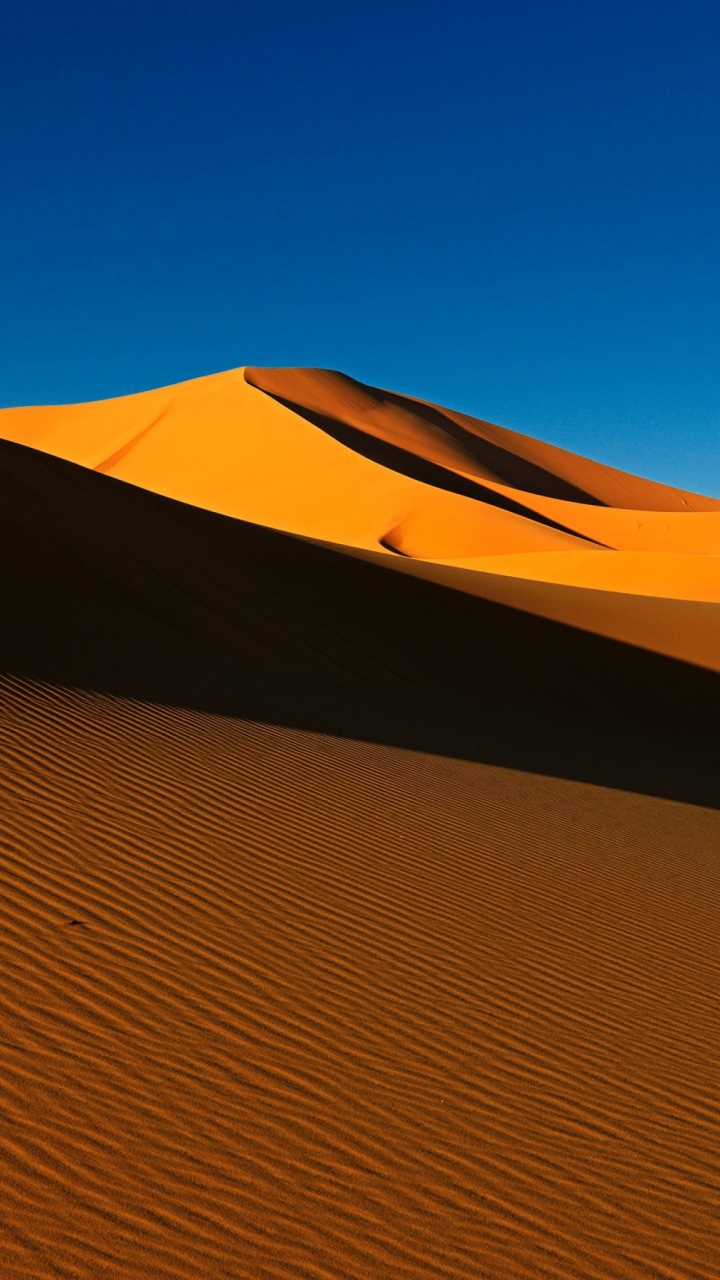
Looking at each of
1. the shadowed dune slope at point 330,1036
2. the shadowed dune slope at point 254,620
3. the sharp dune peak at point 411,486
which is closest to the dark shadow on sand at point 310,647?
the shadowed dune slope at point 254,620

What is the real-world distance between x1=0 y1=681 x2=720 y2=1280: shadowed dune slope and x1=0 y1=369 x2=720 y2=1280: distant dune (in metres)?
0.02

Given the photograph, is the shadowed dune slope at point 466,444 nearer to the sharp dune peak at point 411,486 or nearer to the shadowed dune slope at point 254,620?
the sharp dune peak at point 411,486

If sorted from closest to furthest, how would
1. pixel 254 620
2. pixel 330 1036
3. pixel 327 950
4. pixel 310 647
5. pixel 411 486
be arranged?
1. pixel 330 1036
2. pixel 327 950
3. pixel 310 647
4. pixel 254 620
5. pixel 411 486

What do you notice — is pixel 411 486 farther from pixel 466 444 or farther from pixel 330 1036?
pixel 330 1036

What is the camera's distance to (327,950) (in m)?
5.57

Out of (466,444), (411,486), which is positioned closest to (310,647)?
(411,486)

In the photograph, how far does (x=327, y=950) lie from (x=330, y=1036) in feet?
2.91

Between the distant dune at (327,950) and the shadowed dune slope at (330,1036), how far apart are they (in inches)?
0.6

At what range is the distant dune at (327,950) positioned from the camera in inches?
138

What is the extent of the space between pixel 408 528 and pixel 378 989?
42154mm

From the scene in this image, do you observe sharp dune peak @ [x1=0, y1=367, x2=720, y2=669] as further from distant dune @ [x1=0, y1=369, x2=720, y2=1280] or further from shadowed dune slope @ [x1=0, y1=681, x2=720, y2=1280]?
shadowed dune slope @ [x1=0, y1=681, x2=720, y2=1280]

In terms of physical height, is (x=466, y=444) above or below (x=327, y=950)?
above

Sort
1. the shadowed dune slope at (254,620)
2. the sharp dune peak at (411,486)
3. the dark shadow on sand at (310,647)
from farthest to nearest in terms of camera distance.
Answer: the sharp dune peak at (411,486) < the shadowed dune slope at (254,620) < the dark shadow on sand at (310,647)

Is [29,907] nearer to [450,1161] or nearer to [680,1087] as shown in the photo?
[450,1161]
